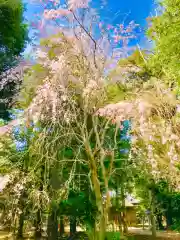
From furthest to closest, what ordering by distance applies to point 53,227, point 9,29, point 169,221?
point 169,221
point 53,227
point 9,29

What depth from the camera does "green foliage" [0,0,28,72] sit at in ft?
22.1

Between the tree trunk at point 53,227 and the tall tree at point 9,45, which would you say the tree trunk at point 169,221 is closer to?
the tree trunk at point 53,227

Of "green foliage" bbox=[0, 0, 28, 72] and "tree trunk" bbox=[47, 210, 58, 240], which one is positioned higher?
"green foliage" bbox=[0, 0, 28, 72]

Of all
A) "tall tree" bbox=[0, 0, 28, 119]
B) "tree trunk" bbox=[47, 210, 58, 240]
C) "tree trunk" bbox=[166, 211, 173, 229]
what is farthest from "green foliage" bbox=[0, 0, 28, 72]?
"tree trunk" bbox=[166, 211, 173, 229]

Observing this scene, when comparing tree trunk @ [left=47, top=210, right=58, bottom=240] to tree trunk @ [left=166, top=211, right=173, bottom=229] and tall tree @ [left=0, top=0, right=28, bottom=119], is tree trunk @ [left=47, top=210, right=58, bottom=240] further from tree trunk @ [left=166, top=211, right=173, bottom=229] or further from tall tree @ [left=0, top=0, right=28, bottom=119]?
tree trunk @ [left=166, top=211, right=173, bottom=229]

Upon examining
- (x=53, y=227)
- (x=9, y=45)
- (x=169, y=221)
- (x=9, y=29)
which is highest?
(x=9, y=29)

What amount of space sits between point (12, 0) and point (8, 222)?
9943mm

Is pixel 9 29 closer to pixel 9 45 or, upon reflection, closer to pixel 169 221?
pixel 9 45

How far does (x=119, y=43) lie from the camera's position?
760cm

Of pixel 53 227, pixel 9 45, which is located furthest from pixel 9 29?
pixel 53 227

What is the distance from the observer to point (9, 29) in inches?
278

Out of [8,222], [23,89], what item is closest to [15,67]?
[23,89]

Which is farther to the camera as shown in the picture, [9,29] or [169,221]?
[169,221]

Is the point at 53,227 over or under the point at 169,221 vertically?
over
